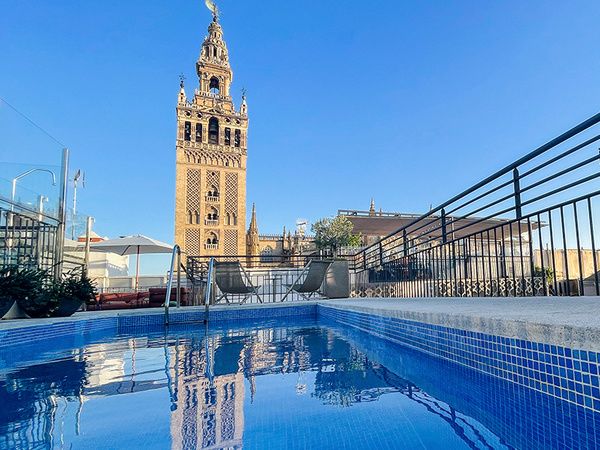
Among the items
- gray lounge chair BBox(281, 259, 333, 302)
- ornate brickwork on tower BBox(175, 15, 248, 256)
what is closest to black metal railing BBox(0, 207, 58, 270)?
gray lounge chair BBox(281, 259, 333, 302)

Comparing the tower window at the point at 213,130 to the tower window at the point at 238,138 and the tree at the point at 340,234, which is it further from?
the tree at the point at 340,234

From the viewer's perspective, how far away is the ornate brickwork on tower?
33.5 metres

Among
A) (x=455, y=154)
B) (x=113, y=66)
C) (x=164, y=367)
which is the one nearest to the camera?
(x=164, y=367)

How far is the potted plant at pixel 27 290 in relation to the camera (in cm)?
435

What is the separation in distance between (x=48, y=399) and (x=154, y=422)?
763 mm

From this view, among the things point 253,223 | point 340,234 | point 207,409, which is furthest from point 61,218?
point 253,223

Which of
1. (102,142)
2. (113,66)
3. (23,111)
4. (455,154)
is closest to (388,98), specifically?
(455,154)

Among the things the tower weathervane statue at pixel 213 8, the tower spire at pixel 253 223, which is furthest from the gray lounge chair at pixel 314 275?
the tower weathervane statue at pixel 213 8

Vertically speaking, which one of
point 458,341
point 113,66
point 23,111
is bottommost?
point 458,341

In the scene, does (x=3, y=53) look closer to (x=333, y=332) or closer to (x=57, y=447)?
(x=333, y=332)

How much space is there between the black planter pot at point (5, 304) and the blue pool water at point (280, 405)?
198cm

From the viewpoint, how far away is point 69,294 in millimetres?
5113

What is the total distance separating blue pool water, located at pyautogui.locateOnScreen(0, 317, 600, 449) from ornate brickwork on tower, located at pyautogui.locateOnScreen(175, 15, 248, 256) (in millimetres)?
31321

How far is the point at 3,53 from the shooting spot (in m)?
7.79
